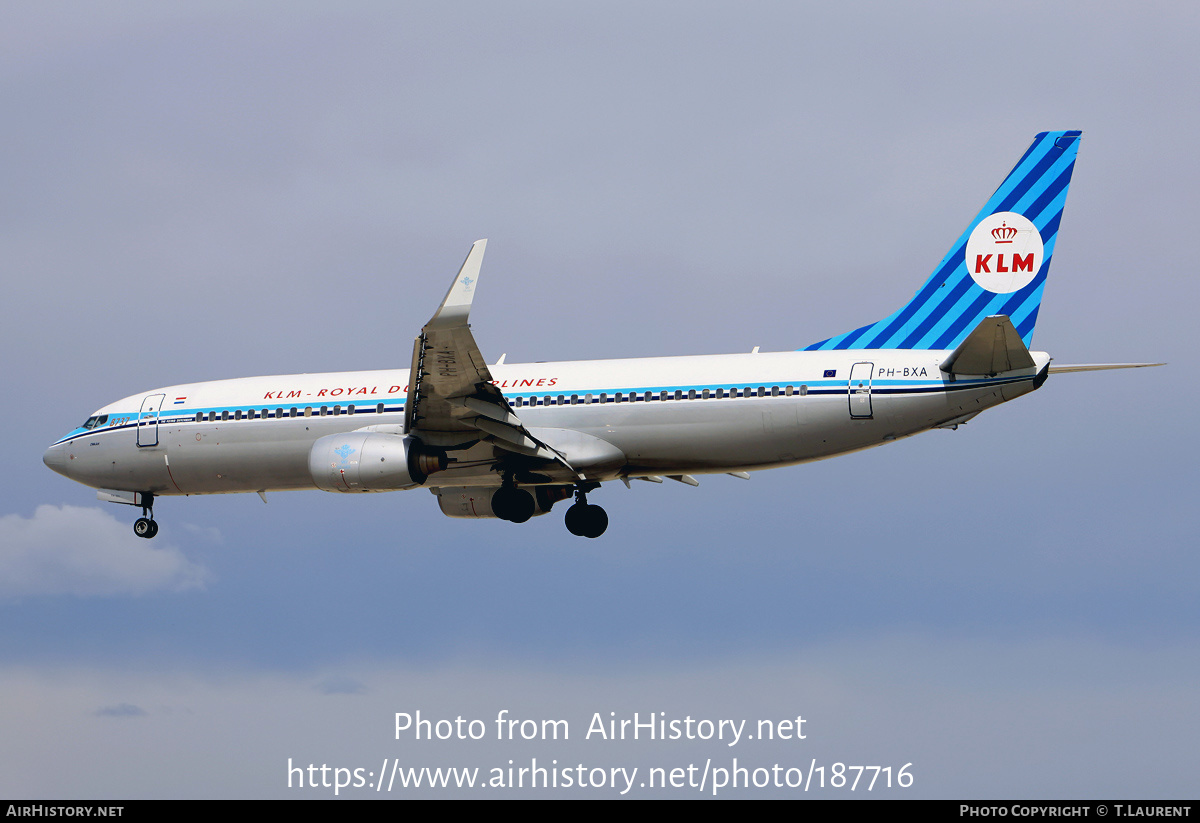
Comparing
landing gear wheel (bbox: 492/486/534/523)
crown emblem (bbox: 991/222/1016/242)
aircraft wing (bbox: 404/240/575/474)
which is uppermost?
crown emblem (bbox: 991/222/1016/242)

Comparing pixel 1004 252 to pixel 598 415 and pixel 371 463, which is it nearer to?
pixel 598 415

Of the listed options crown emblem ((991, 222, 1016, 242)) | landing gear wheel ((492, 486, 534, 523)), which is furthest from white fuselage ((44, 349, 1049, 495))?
crown emblem ((991, 222, 1016, 242))

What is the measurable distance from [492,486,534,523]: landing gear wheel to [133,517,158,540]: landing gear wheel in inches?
355

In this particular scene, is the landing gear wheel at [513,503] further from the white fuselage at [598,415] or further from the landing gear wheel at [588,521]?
the landing gear wheel at [588,521]

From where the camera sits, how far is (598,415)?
98.9 ft

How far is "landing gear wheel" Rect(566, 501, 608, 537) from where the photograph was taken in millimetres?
32969

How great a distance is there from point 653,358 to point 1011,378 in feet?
24.2

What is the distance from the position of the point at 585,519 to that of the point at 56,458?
1306 centimetres

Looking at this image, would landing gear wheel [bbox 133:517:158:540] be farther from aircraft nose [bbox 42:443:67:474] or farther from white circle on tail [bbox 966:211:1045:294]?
white circle on tail [bbox 966:211:1045:294]

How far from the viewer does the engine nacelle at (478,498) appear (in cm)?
3425

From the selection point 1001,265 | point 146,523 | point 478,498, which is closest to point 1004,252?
point 1001,265

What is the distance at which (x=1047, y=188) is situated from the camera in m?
30.0

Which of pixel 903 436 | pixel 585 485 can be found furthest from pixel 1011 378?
pixel 585 485

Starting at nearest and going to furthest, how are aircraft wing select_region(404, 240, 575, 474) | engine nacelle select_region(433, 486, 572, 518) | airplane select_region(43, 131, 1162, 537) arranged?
aircraft wing select_region(404, 240, 575, 474), airplane select_region(43, 131, 1162, 537), engine nacelle select_region(433, 486, 572, 518)
